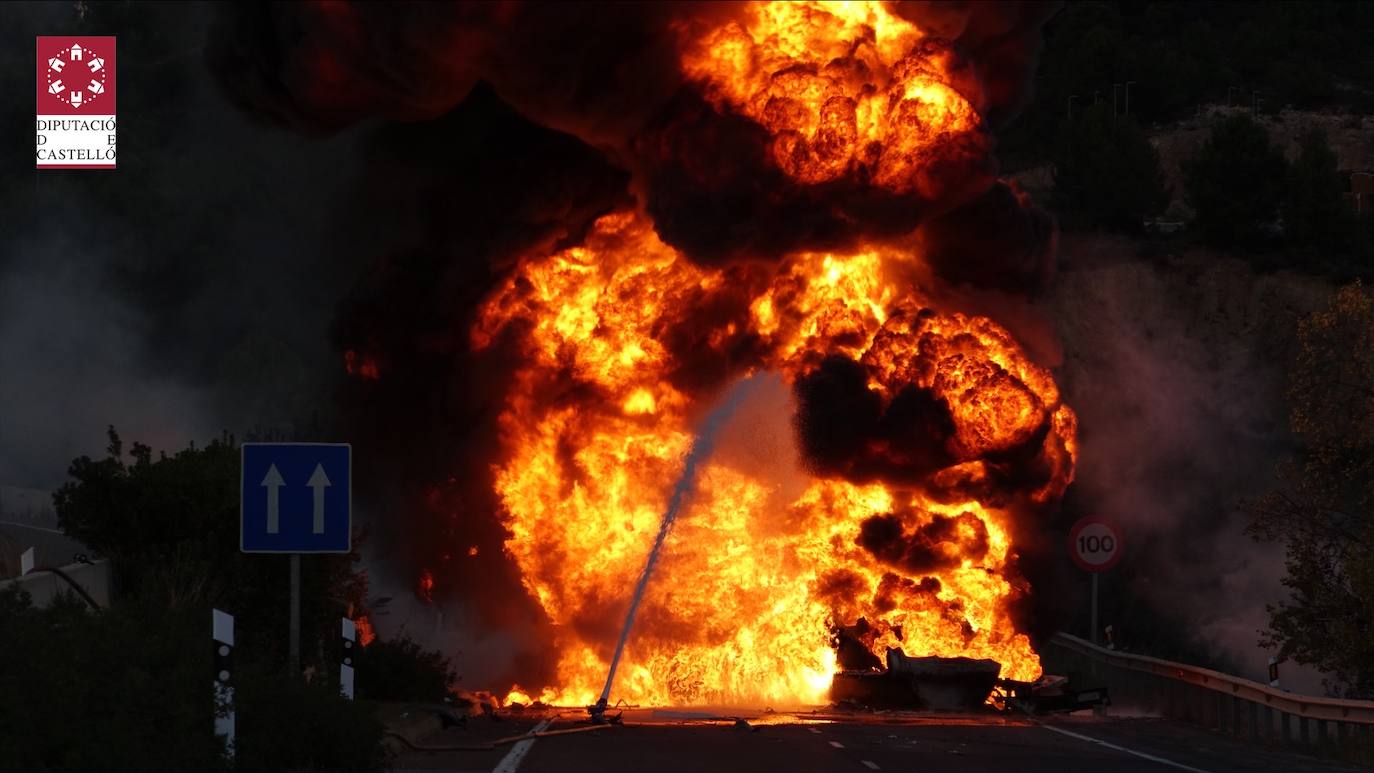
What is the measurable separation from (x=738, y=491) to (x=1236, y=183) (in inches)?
1453

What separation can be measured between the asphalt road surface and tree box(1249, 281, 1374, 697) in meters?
2.21

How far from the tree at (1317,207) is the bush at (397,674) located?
4366cm

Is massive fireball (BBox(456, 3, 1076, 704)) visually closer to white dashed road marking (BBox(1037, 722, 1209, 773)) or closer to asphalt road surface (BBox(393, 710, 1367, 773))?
asphalt road surface (BBox(393, 710, 1367, 773))

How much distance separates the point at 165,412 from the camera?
226 ft

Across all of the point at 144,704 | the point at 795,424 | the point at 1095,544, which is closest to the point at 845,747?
the point at 144,704

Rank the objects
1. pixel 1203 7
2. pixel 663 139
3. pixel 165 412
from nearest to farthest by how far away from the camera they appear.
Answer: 1. pixel 663 139
2. pixel 165 412
3. pixel 1203 7

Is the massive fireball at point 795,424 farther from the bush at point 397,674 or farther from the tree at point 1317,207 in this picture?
the tree at point 1317,207

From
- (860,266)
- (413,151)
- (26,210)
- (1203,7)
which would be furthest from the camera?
(1203,7)

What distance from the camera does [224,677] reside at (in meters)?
14.6

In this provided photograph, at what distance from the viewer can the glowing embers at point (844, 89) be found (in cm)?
2983

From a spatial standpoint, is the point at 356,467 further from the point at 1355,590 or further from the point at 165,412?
the point at 165,412

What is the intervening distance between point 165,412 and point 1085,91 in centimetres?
3657

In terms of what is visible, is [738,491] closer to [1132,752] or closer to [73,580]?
[1132,752]

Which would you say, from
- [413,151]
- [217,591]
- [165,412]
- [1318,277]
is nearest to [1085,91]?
[1318,277]
